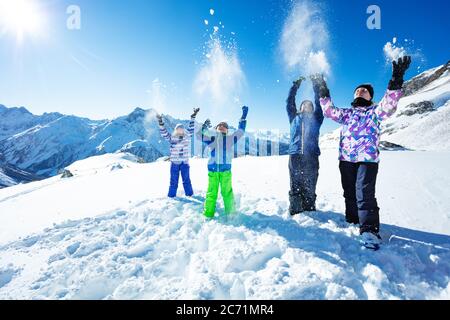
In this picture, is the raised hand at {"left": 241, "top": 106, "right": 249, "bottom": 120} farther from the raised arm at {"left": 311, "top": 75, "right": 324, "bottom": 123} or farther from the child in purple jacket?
the child in purple jacket

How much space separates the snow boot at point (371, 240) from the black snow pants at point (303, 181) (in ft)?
5.15

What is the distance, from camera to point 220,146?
240 inches

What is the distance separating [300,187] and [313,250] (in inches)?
67.0

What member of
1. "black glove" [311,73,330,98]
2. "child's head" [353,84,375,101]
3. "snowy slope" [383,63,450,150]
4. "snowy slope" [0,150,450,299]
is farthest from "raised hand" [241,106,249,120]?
"snowy slope" [383,63,450,150]

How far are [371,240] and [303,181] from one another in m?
1.81

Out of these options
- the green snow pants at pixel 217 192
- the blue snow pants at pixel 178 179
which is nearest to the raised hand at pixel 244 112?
the green snow pants at pixel 217 192

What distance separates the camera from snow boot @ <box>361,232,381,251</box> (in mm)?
3955

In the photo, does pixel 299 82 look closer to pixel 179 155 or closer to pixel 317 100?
pixel 317 100

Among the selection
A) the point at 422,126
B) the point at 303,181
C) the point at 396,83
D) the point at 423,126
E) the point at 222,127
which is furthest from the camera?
the point at 422,126

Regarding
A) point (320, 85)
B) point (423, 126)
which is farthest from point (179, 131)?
point (423, 126)

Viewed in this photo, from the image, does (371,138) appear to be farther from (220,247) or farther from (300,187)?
(220,247)

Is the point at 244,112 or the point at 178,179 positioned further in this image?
the point at 178,179

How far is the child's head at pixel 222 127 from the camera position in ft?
20.7
